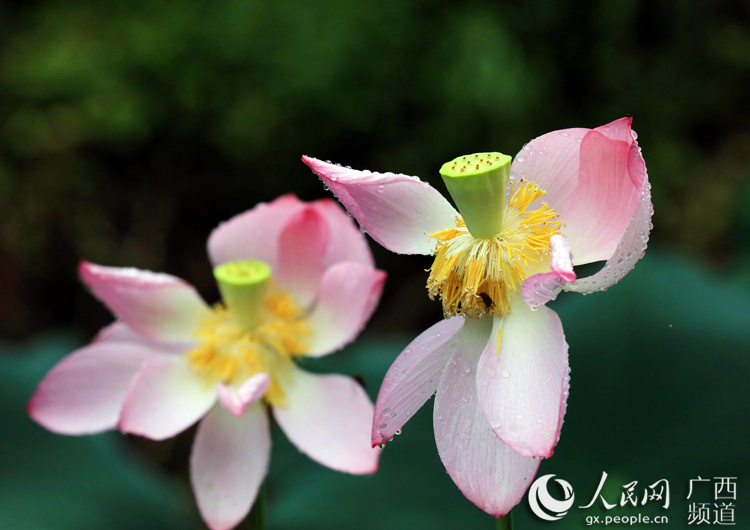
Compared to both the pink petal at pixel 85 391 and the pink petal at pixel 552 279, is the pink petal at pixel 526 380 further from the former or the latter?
the pink petal at pixel 85 391

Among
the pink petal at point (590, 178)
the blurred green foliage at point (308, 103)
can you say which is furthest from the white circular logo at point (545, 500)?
the blurred green foliage at point (308, 103)

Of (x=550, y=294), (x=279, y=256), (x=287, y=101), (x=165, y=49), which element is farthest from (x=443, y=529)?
(x=165, y=49)

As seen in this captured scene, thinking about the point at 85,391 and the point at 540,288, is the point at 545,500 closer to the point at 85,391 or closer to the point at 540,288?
the point at 540,288

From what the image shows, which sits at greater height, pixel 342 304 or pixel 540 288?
pixel 540 288

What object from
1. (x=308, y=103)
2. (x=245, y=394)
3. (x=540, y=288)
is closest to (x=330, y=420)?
(x=245, y=394)

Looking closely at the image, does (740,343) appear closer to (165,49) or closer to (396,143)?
(396,143)

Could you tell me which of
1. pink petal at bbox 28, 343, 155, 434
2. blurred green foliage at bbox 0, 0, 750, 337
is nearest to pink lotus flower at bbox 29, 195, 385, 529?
pink petal at bbox 28, 343, 155, 434
